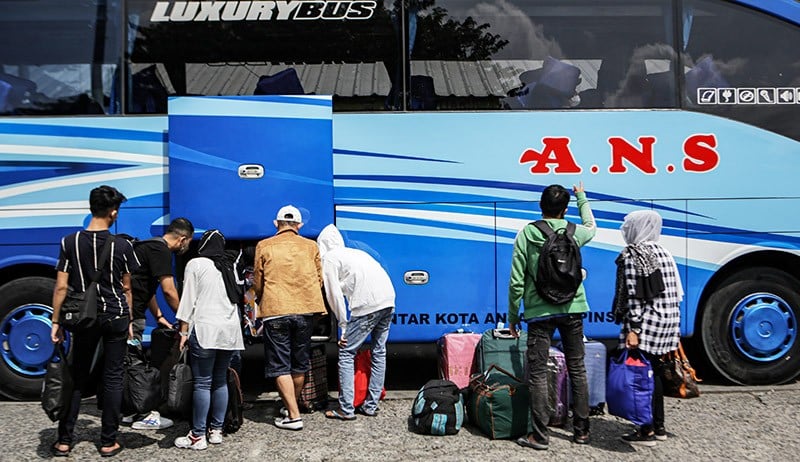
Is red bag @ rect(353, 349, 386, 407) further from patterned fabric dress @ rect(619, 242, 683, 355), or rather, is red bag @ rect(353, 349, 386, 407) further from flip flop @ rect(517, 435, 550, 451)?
patterned fabric dress @ rect(619, 242, 683, 355)

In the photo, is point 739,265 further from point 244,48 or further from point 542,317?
point 244,48

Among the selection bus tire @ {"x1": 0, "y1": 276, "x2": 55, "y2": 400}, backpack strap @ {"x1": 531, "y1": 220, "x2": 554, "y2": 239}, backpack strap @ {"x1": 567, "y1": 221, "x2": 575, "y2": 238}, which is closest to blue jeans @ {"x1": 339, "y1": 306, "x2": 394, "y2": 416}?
backpack strap @ {"x1": 531, "y1": 220, "x2": 554, "y2": 239}

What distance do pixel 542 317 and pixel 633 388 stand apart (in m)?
0.84

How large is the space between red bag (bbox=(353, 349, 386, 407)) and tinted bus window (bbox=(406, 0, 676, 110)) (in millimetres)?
2348

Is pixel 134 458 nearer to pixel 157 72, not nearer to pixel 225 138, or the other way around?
pixel 225 138

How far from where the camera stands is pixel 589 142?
704cm

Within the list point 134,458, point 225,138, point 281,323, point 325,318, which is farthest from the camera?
point 325,318

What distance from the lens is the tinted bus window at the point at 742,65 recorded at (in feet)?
23.5

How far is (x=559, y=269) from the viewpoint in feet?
17.9

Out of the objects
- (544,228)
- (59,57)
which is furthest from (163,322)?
(544,228)

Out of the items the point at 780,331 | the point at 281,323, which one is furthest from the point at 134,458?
the point at 780,331

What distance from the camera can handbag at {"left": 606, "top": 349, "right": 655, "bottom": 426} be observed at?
549cm

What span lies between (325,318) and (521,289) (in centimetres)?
237

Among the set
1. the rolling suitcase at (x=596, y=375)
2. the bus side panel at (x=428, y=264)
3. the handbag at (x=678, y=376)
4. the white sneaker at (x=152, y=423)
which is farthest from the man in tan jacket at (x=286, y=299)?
the handbag at (x=678, y=376)
